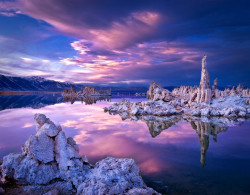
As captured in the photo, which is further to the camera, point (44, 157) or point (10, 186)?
point (44, 157)

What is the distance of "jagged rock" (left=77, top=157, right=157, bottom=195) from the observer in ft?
15.8

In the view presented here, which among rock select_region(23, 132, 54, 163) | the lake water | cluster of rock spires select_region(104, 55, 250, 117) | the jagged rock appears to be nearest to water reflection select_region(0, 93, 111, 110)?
cluster of rock spires select_region(104, 55, 250, 117)

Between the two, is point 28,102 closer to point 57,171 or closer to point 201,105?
point 201,105

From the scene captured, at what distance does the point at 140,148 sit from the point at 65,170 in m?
6.53

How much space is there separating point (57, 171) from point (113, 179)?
2.22 m

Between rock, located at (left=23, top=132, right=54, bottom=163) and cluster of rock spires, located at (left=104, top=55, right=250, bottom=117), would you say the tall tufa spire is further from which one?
rock, located at (left=23, top=132, right=54, bottom=163)

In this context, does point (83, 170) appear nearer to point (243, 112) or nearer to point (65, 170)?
point (65, 170)

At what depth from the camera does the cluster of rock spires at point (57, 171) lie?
213 inches

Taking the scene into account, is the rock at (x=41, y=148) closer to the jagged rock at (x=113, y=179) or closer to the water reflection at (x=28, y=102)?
the jagged rock at (x=113, y=179)

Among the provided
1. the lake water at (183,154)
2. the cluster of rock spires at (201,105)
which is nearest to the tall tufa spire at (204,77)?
the cluster of rock spires at (201,105)

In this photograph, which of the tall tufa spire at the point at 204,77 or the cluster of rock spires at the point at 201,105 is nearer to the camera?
the cluster of rock spires at the point at 201,105

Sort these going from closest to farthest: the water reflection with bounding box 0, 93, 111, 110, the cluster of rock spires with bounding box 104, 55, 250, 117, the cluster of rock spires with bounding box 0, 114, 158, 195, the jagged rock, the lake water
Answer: the jagged rock → the cluster of rock spires with bounding box 0, 114, 158, 195 → the lake water → the cluster of rock spires with bounding box 104, 55, 250, 117 → the water reflection with bounding box 0, 93, 111, 110

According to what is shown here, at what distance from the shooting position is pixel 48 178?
5.91m

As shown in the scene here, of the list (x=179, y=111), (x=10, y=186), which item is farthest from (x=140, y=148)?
(x=179, y=111)
